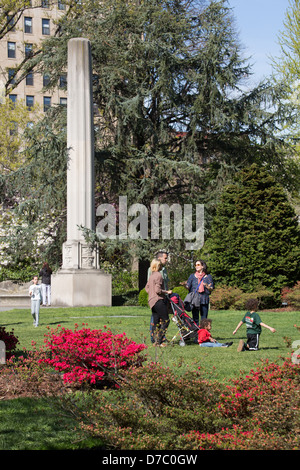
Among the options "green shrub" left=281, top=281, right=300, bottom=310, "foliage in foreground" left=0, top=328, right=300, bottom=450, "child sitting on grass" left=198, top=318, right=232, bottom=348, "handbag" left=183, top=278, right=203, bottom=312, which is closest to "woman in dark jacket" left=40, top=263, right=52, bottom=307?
"green shrub" left=281, top=281, right=300, bottom=310

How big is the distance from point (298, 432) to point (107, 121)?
28552mm

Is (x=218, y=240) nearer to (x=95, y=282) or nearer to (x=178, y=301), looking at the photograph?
(x=95, y=282)

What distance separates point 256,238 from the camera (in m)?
26.6

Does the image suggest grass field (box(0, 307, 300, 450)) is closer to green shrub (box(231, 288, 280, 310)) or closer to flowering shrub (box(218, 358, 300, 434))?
flowering shrub (box(218, 358, 300, 434))

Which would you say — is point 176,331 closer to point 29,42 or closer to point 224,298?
point 224,298

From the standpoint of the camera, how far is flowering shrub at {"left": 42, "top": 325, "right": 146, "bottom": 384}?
28.1 feet

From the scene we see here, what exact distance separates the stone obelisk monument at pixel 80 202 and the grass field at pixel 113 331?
2256 millimetres

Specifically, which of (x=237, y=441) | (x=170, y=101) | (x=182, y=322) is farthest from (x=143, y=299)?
(x=237, y=441)

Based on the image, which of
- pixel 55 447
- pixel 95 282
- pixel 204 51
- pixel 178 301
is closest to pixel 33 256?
pixel 95 282

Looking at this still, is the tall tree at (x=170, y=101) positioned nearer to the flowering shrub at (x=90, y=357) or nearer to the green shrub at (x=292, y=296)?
the green shrub at (x=292, y=296)

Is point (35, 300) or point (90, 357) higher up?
point (35, 300)

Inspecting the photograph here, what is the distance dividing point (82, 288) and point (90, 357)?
18.1m
